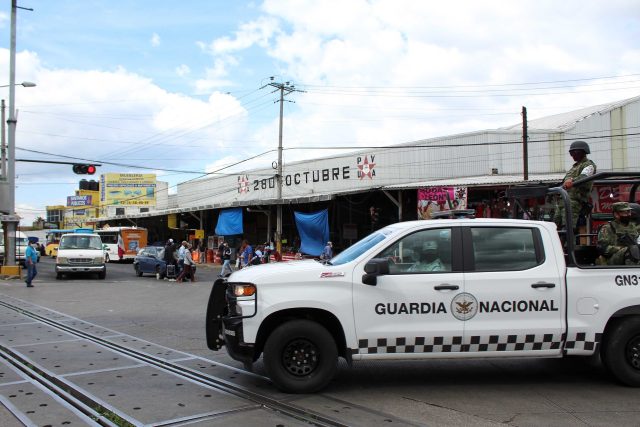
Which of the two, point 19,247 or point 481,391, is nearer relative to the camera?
point 481,391

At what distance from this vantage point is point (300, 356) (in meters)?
5.85

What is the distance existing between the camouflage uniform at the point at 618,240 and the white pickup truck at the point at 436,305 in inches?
12.9

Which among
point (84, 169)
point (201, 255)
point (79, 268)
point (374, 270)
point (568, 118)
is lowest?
point (79, 268)

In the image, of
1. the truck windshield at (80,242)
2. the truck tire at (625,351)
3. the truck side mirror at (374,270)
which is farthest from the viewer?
the truck windshield at (80,242)

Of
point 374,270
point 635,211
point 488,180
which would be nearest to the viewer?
point 374,270

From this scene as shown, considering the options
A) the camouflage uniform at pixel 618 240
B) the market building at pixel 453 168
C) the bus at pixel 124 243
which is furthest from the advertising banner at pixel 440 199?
the bus at pixel 124 243

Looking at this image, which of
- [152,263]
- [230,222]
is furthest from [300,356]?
[230,222]

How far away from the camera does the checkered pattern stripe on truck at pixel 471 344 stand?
5.75 meters

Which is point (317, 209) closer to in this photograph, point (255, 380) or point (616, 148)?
point (616, 148)

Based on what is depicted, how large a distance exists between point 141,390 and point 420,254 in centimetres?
332

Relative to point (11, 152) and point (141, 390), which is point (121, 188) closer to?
point (11, 152)

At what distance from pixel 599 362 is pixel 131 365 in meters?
5.71

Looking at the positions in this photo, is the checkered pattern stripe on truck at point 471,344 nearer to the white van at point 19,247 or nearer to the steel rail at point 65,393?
the steel rail at point 65,393

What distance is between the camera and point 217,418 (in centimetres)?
509
